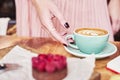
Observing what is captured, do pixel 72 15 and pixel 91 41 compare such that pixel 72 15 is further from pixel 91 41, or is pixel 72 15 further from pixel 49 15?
pixel 91 41

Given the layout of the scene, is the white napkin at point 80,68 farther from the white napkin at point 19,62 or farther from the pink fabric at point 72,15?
the pink fabric at point 72,15

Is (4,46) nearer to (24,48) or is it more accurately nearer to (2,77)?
(24,48)

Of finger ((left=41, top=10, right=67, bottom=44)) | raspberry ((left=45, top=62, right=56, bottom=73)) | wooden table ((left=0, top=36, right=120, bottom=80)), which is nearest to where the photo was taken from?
raspberry ((left=45, top=62, right=56, bottom=73))

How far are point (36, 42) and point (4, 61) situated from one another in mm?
206

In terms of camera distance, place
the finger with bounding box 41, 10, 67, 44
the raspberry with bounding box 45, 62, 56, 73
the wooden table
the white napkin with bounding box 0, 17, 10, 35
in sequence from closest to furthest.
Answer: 1. the raspberry with bounding box 45, 62, 56, 73
2. the wooden table
3. the finger with bounding box 41, 10, 67, 44
4. the white napkin with bounding box 0, 17, 10, 35

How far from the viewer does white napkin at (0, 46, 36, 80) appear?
79 centimetres

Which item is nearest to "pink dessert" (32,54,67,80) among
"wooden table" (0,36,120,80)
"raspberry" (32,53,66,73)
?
"raspberry" (32,53,66,73)

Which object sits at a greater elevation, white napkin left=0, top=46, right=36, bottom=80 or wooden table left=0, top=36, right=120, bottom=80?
white napkin left=0, top=46, right=36, bottom=80

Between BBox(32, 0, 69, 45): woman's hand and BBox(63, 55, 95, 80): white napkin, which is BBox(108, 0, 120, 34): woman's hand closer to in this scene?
BBox(32, 0, 69, 45): woman's hand

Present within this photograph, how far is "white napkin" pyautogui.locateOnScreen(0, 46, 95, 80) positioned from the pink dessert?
0.09 feet

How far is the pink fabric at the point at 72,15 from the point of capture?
138 centimetres

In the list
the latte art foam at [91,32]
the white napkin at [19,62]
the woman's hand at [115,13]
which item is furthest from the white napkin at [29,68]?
the woman's hand at [115,13]

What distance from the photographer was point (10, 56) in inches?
36.6

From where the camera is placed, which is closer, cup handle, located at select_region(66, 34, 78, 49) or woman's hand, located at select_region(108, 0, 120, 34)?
cup handle, located at select_region(66, 34, 78, 49)
